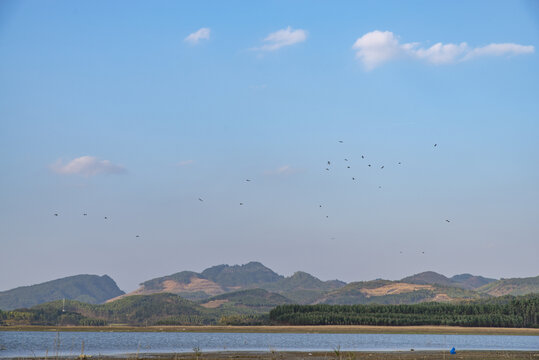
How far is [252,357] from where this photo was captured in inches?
3366

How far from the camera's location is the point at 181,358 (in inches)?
3125

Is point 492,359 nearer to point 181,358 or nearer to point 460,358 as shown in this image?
point 460,358

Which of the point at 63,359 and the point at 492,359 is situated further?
the point at 492,359

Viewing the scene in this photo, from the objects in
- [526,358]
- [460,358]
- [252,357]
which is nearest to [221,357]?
[252,357]

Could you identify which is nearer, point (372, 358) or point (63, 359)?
point (63, 359)

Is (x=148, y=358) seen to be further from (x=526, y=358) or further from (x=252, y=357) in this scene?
(x=526, y=358)

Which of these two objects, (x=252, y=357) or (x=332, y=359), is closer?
(x=332, y=359)

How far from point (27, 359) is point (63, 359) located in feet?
13.4

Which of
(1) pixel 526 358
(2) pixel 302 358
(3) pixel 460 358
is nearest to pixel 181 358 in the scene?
(2) pixel 302 358

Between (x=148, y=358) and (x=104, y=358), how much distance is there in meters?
5.44

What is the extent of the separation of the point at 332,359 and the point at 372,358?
748cm

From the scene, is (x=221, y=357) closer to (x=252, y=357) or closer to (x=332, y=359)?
(x=252, y=357)

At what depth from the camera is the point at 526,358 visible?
84.0 meters

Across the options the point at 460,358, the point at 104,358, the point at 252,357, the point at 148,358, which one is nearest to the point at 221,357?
the point at 252,357
